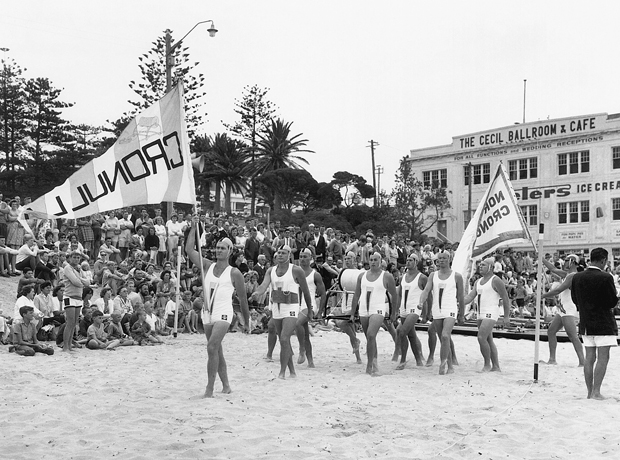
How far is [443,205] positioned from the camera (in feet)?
176

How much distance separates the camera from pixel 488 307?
1212 cm

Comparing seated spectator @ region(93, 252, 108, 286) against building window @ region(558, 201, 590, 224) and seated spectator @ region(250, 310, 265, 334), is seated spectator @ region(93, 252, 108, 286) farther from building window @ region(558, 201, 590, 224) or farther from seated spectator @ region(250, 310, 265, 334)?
building window @ region(558, 201, 590, 224)

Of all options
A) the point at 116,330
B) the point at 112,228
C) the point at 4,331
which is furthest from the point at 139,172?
the point at 112,228

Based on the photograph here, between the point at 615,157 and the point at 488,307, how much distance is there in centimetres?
3936

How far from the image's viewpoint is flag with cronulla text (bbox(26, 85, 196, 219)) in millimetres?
9969

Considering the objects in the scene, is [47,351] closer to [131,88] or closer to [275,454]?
[275,454]

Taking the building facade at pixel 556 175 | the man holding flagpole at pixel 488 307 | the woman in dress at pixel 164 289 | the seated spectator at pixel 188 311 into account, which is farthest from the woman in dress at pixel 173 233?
the building facade at pixel 556 175

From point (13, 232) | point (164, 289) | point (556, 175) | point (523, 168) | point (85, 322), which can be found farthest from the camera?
point (523, 168)

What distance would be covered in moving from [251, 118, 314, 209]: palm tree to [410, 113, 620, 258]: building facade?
13.7m

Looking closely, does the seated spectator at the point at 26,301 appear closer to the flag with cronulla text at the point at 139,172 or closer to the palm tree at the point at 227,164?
the flag with cronulla text at the point at 139,172

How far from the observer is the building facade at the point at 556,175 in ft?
155

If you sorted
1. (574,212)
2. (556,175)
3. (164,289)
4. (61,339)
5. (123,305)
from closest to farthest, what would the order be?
(61,339) → (123,305) → (164,289) → (574,212) → (556,175)

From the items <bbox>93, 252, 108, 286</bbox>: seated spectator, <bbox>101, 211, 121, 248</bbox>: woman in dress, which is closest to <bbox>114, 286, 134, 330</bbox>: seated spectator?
<bbox>93, 252, 108, 286</bbox>: seated spectator

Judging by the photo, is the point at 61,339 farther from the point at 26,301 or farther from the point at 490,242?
the point at 490,242
